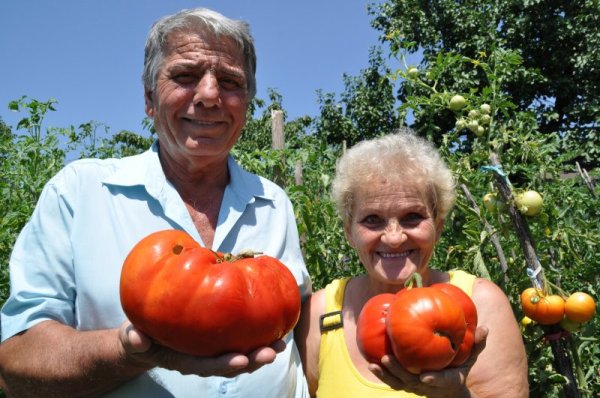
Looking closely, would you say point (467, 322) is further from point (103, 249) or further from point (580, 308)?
point (580, 308)

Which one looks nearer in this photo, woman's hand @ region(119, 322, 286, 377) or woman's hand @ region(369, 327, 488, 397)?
woman's hand @ region(119, 322, 286, 377)

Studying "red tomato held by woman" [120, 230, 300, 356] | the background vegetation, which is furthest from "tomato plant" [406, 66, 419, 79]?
"red tomato held by woman" [120, 230, 300, 356]

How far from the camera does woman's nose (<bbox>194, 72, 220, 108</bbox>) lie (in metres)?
1.83

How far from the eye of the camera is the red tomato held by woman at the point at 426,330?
1.40 metres

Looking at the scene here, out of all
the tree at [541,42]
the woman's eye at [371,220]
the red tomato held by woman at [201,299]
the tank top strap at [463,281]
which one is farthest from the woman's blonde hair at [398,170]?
the tree at [541,42]

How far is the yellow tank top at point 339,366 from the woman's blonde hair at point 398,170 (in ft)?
0.98

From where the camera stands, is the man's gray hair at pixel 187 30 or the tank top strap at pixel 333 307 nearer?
the man's gray hair at pixel 187 30

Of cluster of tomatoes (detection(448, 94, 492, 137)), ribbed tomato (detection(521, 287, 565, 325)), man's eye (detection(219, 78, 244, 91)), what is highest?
cluster of tomatoes (detection(448, 94, 492, 137))

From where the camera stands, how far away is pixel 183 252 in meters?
1.25

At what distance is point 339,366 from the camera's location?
1.98 m

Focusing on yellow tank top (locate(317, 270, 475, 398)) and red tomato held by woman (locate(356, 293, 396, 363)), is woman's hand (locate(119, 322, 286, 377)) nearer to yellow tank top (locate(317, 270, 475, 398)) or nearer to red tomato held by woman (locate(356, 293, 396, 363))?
red tomato held by woman (locate(356, 293, 396, 363))

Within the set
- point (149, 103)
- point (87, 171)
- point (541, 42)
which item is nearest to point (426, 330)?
point (87, 171)

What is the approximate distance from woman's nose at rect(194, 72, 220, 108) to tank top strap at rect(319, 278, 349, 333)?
0.87 metres

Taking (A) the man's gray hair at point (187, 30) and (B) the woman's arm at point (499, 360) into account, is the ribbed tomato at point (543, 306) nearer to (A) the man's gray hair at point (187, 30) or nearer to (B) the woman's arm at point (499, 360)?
(B) the woman's arm at point (499, 360)
